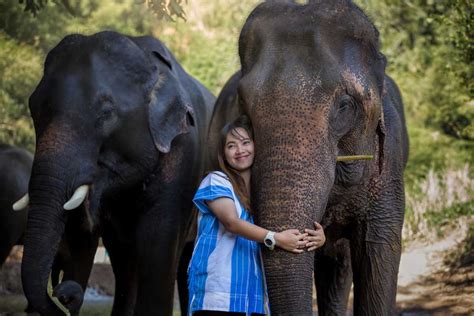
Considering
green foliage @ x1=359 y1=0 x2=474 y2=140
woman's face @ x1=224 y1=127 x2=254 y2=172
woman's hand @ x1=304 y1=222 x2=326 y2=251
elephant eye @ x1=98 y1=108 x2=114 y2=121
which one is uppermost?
green foliage @ x1=359 y1=0 x2=474 y2=140

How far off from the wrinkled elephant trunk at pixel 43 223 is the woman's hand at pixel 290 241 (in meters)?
2.44

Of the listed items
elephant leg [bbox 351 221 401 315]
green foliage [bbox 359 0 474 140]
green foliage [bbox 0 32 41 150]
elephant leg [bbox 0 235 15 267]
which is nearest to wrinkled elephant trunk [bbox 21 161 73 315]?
elephant leg [bbox 351 221 401 315]

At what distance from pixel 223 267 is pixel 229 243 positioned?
0.15m

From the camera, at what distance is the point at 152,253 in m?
8.74

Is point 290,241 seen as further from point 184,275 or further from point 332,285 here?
→ point 184,275

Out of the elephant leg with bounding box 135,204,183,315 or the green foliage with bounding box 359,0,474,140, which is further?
the green foliage with bounding box 359,0,474,140

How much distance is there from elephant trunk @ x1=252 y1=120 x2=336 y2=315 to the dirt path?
15.8 feet

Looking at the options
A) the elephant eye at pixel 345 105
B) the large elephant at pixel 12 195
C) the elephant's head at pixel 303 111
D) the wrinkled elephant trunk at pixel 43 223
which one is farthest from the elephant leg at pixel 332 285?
the large elephant at pixel 12 195

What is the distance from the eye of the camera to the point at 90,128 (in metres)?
8.19

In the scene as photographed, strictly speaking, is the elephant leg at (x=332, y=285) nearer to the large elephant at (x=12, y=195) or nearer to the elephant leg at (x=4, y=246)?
the large elephant at (x=12, y=195)

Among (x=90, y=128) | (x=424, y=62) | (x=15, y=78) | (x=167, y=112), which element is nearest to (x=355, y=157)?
(x=90, y=128)

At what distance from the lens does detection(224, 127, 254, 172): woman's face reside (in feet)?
20.3

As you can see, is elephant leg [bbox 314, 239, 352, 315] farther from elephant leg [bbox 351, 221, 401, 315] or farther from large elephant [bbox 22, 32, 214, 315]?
elephant leg [bbox 351, 221, 401, 315]

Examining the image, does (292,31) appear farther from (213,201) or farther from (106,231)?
(106,231)
